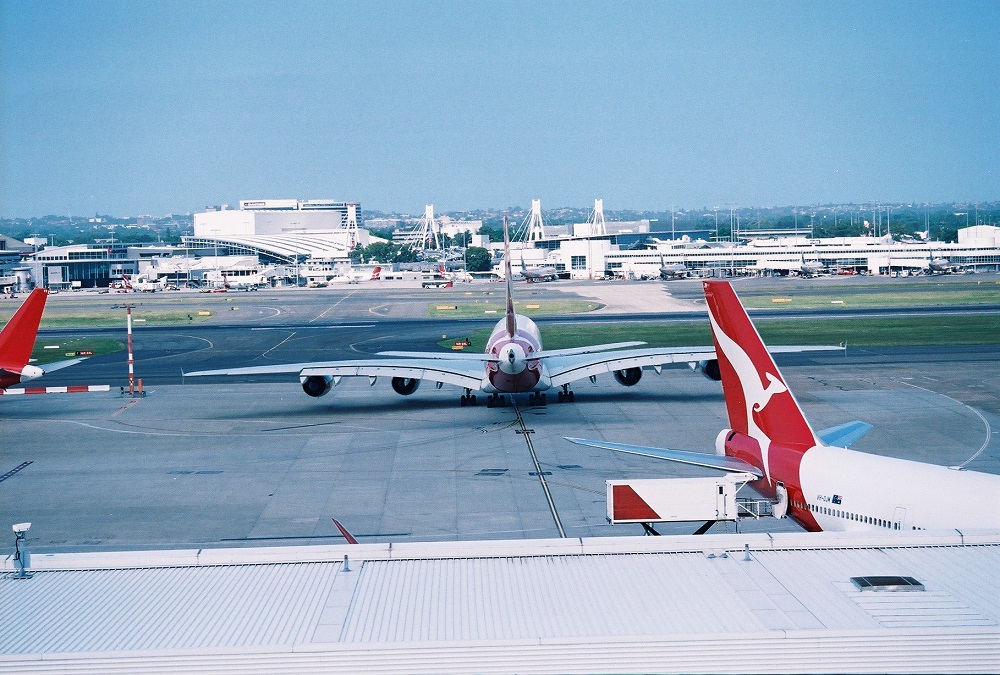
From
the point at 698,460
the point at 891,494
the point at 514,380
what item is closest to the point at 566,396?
the point at 514,380

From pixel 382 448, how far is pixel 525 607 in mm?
27472

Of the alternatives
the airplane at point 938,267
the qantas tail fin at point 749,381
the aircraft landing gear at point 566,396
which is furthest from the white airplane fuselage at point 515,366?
the airplane at point 938,267

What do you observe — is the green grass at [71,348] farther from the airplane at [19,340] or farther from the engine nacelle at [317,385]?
the engine nacelle at [317,385]

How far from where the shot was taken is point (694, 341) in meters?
77.6

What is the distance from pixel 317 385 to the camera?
51531mm

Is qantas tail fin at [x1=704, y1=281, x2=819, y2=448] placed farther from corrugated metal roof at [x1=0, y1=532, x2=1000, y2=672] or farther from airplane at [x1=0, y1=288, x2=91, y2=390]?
airplane at [x1=0, y1=288, x2=91, y2=390]

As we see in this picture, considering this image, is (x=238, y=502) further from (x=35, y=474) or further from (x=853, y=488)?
(x=853, y=488)

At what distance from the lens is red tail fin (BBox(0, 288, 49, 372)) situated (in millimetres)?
47219

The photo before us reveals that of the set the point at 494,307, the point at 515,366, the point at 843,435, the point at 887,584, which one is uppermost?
the point at 843,435

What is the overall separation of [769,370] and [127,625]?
15.3m

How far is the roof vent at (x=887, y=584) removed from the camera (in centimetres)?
1552

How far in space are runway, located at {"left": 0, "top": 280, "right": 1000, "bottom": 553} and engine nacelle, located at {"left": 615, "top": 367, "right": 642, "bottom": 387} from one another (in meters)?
0.97

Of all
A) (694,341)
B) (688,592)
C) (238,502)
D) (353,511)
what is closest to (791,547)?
(688,592)

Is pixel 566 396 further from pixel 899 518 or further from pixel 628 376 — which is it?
pixel 899 518
